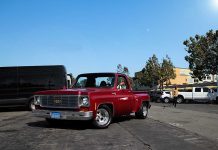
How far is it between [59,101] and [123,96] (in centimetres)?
258

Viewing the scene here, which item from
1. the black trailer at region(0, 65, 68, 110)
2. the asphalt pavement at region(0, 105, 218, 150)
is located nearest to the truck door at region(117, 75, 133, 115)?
the asphalt pavement at region(0, 105, 218, 150)

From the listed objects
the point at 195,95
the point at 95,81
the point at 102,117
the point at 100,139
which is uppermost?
the point at 95,81

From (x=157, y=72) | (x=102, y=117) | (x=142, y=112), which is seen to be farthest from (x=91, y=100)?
(x=157, y=72)

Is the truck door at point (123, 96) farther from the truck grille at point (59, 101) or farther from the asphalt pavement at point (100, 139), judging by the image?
the truck grille at point (59, 101)

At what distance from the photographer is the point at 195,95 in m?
49.0

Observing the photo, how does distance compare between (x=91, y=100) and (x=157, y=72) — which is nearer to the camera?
(x=91, y=100)

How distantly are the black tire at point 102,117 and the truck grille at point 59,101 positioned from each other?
0.83 m

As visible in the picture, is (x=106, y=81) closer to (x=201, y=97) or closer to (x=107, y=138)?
(x=107, y=138)

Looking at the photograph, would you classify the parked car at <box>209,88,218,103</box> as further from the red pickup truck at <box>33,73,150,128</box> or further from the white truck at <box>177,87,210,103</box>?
the red pickup truck at <box>33,73,150,128</box>

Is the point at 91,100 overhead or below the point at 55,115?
overhead

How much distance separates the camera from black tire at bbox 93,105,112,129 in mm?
11984

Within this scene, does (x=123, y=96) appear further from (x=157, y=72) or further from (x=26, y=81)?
(x=157, y=72)

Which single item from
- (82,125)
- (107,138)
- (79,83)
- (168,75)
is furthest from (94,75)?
(168,75)

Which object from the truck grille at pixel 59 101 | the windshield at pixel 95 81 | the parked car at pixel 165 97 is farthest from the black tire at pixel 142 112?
the parked car at pixel 165 97
